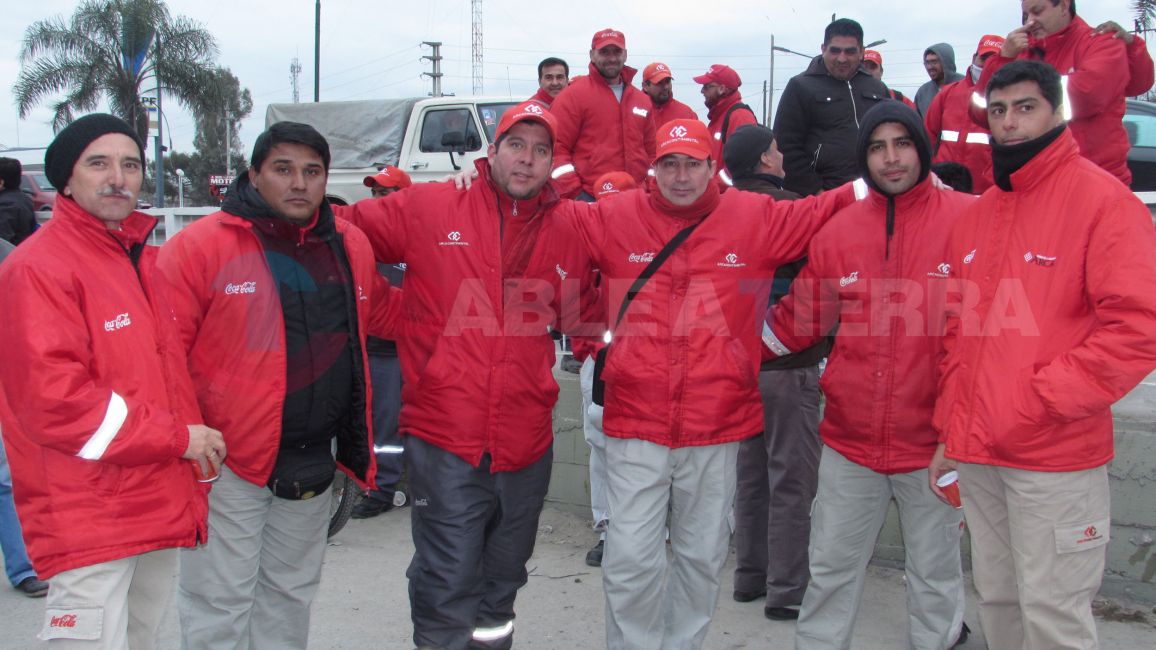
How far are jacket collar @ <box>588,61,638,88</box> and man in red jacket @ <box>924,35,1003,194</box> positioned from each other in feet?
6.97

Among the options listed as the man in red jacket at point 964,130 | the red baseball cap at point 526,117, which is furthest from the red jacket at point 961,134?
the red baseball cap at point 526,117

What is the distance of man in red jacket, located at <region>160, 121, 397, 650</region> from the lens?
330 cm

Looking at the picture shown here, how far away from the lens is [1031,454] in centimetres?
303

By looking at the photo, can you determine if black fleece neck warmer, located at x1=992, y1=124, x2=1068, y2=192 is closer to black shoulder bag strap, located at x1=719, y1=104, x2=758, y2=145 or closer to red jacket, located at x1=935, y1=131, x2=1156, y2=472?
red jacket, located at x1=935, y1=131, x2=1156, y2=472

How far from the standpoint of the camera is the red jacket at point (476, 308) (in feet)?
12.5

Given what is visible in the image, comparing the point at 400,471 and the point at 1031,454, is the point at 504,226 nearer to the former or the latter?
the point at 1031,454

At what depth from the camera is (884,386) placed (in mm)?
3596

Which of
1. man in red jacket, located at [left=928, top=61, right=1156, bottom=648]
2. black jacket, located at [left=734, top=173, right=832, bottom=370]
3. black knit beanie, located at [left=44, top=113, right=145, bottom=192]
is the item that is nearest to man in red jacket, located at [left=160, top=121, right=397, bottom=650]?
black knit beanie, located at [left=44, top=113, right=145, bottom=192]

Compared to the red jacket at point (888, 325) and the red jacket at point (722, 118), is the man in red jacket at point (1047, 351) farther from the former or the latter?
the red jacket at point (722, 118)

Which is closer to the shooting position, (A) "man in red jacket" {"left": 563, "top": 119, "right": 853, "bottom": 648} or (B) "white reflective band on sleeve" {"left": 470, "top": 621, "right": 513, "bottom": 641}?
(A) "man in red jacket" {"left": 563, "top": 119, "right": 853, "bottom": 648}

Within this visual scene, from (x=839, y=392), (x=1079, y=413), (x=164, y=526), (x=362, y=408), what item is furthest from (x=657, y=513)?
(x=164, y=526)

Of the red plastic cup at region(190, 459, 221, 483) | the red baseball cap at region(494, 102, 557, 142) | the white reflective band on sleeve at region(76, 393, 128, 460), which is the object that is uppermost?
the red baseball cap at region(494, 102, 557, 142)

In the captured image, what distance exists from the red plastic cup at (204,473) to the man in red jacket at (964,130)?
4730mm

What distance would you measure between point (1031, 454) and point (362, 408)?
2.41 metres
